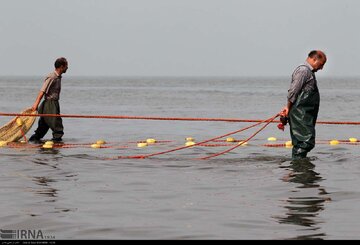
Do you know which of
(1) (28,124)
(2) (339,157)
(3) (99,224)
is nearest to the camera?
(3) (99,224)

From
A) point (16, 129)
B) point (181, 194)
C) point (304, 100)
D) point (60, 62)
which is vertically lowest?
point (181, 194)

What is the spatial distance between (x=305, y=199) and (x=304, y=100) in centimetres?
245

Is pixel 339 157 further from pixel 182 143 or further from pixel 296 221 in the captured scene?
pixel 296 221

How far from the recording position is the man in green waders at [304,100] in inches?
411

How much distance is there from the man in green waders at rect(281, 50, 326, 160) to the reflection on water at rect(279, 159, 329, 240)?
0.47 metres

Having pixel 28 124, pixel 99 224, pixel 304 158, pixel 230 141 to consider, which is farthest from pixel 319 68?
pixel 28 124

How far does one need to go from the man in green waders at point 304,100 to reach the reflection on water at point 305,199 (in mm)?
468

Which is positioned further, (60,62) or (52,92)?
(52,92)

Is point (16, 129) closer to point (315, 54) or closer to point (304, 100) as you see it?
point (304, 100)

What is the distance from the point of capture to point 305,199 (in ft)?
27.7

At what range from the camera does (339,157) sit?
42.2 feet

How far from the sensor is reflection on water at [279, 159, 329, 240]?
7160mm

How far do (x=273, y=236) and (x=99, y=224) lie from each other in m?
1.72

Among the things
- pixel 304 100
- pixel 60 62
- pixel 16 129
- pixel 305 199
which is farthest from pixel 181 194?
pixel 16 129
